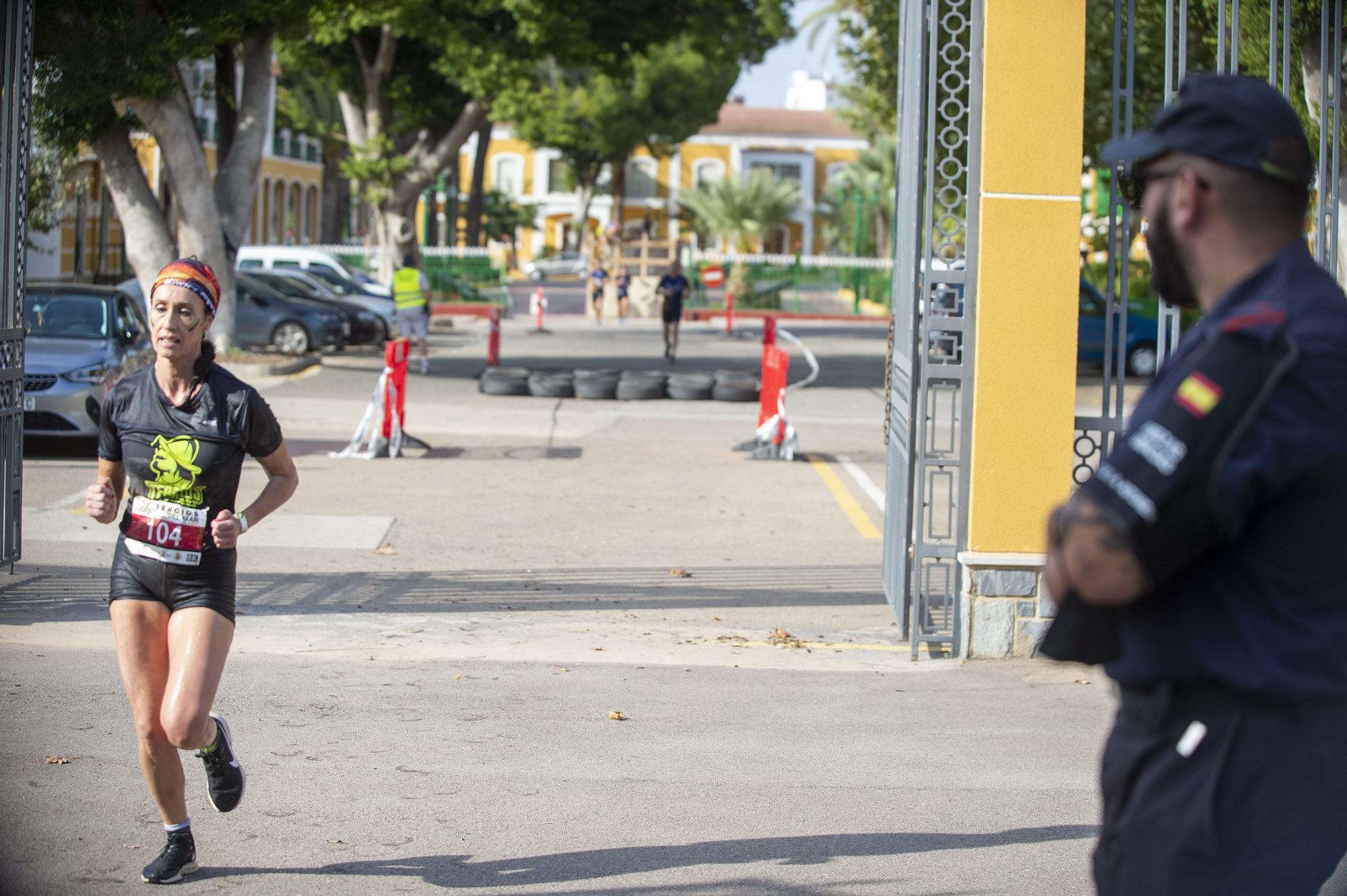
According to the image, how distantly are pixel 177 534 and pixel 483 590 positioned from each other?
186 inches

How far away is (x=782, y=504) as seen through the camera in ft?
42.1

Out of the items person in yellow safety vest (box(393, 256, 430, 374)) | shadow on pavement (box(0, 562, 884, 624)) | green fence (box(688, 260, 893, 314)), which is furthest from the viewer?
green fence (box(688, 260, 893, 314))

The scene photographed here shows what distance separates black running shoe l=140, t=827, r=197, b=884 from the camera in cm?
445

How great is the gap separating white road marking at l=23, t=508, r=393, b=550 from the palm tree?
211ft

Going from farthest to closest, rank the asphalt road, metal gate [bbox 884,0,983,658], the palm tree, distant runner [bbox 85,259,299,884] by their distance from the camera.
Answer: the palm tree, metal gate [bbox 884,0,983,658], the asphalt road, distant runner [bbox 85,259,299,884]

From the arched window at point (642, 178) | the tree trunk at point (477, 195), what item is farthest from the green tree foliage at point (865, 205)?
the tree trunk at point (477, 195)

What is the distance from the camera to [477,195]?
5522cm

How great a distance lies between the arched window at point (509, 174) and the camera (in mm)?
92062

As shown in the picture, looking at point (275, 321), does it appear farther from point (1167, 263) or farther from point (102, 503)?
point (1167, 263)

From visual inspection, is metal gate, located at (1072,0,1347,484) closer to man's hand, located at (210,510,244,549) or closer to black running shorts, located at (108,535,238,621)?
man's hand, located at (210,510,244,549)

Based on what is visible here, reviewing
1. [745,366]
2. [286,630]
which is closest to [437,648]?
[286,630]

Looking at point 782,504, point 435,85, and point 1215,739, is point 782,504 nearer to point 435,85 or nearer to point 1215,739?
point 1215,739

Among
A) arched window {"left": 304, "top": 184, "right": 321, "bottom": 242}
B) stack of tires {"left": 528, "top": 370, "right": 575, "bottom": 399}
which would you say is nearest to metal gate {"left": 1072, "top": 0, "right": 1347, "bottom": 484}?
stack of tires {"left": 528, "top": 370, "right": 575, "bottom": 399}

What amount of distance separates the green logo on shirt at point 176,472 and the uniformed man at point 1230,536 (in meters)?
3.02
